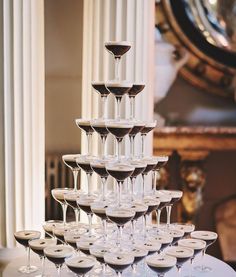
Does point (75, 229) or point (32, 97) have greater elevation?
point (32, 97)

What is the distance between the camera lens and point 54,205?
159 inches

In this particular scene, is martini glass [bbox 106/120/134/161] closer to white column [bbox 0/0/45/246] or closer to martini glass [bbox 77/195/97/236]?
martini glass [bbox 77/195/97/236]

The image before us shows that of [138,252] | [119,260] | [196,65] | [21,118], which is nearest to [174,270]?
[138,252]

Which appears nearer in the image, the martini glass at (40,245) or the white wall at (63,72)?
the martini glass at (40,245)

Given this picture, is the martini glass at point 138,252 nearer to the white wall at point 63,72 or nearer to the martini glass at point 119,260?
the martini glass at point 119,260

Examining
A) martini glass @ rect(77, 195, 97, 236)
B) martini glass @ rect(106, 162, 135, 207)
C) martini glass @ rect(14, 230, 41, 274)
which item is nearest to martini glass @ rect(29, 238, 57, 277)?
martini glass @ rect(14, 230, 41, 274)

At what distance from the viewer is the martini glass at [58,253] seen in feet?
8.41

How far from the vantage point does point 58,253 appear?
2.57m

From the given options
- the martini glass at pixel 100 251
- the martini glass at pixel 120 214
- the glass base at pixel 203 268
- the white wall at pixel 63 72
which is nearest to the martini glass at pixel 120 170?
the martini glass at pixel 120 214

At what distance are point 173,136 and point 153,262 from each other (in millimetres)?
1913

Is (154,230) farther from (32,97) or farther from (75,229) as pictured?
(32,97)

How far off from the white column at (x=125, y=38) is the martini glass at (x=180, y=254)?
29.3 inches

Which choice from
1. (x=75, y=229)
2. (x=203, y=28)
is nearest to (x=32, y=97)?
(x=75, y=229)

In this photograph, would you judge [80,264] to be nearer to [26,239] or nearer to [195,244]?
[26,239]
